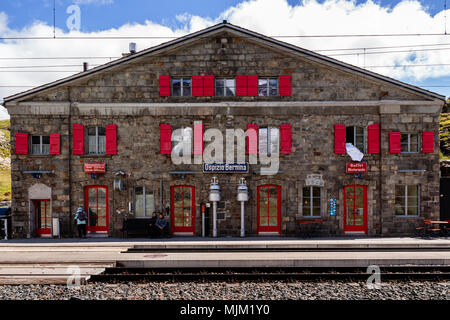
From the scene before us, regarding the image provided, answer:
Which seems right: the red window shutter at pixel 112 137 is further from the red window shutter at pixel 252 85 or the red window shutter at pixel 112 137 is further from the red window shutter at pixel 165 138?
the red window shutter at pixel 252 85

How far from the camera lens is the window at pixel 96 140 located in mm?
16312

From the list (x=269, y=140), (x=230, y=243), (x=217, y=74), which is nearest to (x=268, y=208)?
(x=230, y=243)

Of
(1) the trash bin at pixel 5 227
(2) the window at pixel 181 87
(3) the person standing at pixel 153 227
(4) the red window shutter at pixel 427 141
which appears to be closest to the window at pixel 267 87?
(2) the window at pixel 181 87

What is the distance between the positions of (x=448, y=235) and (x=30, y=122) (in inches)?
883

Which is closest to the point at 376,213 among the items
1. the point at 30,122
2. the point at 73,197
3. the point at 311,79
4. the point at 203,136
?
the point at 311,79

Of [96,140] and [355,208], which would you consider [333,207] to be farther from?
[96,140]

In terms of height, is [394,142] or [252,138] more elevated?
[252,138]

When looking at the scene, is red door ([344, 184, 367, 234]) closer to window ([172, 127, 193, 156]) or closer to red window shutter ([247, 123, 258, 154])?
red window shutter ([247, 123, 258, 154])

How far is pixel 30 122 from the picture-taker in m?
16.1

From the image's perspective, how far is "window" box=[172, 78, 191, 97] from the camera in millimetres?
16312

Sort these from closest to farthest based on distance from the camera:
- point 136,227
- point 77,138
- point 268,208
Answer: point 136,227 → point 77,138 → point 268,208

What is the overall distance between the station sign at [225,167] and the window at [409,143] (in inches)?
332

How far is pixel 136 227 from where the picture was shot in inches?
616

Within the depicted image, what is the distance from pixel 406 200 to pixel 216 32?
1338 cm
